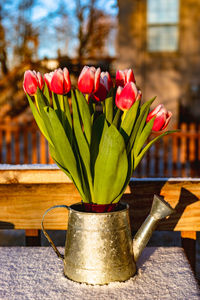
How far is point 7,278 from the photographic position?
2.95 feet

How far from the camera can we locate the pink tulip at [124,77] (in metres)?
0.87

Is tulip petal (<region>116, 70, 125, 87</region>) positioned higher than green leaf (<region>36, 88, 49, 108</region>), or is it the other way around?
tulip petal (<region>116, 70, 125, 87</region>)

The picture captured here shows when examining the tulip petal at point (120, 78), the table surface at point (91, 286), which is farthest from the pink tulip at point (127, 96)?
the table surface at point (91, 286)

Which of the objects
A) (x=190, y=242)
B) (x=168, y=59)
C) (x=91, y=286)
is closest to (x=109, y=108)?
(x=91, y=286)

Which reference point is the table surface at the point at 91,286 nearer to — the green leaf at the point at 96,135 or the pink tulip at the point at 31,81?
the green leaf at the point at 96,135

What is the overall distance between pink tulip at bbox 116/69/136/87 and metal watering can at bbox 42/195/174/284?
1.03 ft

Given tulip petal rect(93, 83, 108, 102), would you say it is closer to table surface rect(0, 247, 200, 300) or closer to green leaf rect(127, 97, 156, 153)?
green leaf rect(127, 97, 156, 153)

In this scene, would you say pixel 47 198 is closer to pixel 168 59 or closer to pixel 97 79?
pixel 97 79

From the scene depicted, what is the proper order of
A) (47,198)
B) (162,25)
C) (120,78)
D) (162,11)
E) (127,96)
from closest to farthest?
(127,96), (120,78), (47,198), (162,11), (162,25)

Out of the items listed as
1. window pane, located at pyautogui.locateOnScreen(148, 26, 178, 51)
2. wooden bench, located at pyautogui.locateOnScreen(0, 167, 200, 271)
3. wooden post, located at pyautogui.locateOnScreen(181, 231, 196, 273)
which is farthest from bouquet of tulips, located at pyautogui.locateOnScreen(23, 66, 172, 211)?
window pane, located at pyautogui.locateOnScreen(148, 26, 178, 51)

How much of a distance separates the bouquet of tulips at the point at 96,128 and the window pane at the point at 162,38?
10.9 metres

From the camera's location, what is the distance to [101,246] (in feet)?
2.75

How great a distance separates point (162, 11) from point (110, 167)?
1133cm

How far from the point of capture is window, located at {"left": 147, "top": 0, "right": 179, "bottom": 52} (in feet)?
36.5
